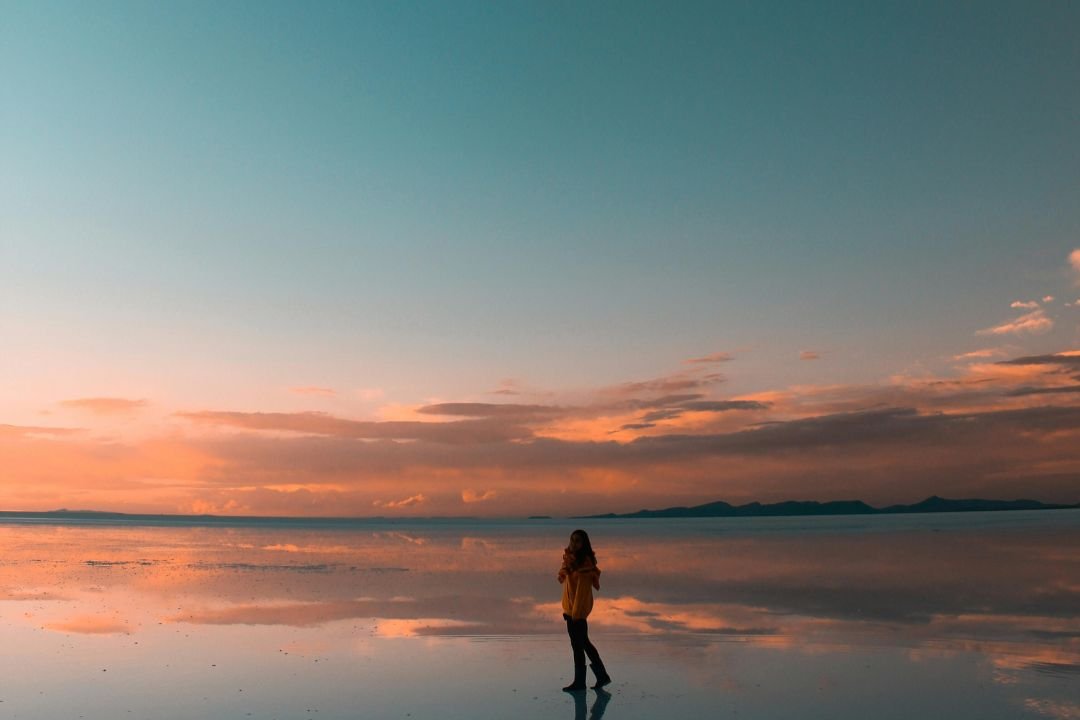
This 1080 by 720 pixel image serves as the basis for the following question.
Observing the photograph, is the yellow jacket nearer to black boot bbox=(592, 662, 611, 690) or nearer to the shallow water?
black boot bbox=(592, 662, 611, 690)

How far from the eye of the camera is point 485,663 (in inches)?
479

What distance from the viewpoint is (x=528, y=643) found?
545 inches

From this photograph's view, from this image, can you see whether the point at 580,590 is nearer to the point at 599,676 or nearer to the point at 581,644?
the point at 581,644

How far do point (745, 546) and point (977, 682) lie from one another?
32108 mm

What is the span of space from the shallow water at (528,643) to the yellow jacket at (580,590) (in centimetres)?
94

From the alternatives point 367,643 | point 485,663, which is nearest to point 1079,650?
point 485,663

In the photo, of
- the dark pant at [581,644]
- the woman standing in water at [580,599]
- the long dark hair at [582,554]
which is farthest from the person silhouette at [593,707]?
the long dark hair at [582,554]

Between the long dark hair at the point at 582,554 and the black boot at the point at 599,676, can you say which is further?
the long dark hair at the point at 582,554

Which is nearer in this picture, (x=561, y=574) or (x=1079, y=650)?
(x=561, y=574)

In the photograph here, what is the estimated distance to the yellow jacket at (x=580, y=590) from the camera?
10.9 meters

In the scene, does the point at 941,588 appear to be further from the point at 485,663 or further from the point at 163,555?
the point at 163,555

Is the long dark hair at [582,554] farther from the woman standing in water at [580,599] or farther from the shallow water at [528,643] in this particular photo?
the shallow water at [528,643]

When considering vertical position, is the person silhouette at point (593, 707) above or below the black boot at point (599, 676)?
below

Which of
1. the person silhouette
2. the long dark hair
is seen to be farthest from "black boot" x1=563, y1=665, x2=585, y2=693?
the long dark hair
